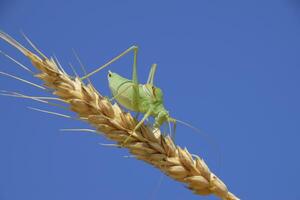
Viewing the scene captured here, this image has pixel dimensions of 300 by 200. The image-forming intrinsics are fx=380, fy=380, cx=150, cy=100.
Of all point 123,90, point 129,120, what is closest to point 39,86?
point 129,120

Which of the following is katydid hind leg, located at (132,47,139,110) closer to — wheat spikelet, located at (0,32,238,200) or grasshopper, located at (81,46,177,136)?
grasshopper, located at (81,46,177,136)

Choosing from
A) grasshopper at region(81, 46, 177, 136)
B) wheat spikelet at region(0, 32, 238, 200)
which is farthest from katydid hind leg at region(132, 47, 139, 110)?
wheat spikelet at region(0, 32, 238, 200)

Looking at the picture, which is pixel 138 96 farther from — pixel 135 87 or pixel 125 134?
pixel 125 134

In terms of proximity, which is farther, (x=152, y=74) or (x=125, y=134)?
(x=152, y=74)

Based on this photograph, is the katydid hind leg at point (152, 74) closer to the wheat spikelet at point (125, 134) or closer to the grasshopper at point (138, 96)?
the grasshopper at point (138, 96)

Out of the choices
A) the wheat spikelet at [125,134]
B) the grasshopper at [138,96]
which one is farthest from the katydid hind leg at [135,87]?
the wheat spikelet at [125,134]

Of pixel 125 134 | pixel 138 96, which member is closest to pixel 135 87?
pixel 138 96

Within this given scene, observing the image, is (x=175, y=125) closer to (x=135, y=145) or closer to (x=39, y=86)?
(x=135, y=145)

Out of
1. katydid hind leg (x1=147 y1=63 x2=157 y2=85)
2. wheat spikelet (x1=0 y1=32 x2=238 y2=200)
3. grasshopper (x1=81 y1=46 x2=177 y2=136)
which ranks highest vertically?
katydid hind leg (x1=147 y1=63 x2=157 y2=85)

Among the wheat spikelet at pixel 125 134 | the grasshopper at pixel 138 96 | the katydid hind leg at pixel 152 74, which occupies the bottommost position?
the wheat spikelet at pixel 125 134
